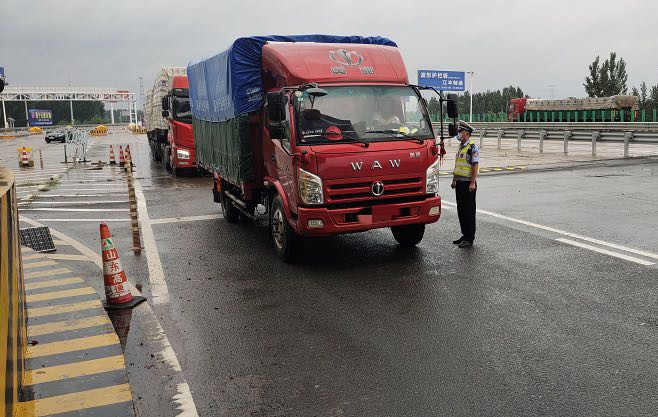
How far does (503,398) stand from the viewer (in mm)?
4109

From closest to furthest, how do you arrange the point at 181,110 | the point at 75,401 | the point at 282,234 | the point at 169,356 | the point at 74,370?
the point at 75,401 < the point at 74,370 < the point at 169,356 < the point at 282,234 < the point at 181,110

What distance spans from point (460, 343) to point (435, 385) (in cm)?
88

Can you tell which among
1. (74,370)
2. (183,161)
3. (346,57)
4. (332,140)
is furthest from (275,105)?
(183,161)

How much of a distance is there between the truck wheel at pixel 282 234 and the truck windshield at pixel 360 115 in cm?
114

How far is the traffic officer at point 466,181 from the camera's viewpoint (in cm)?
876

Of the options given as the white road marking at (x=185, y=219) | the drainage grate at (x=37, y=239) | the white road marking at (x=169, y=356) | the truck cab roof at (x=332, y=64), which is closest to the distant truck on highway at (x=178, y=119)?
the white road marking at (x=185, y=219)

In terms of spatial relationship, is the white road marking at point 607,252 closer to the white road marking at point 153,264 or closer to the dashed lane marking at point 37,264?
the white road marking at point 153,264

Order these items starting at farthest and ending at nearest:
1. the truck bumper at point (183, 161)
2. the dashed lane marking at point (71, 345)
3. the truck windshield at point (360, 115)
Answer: the truck bumper at point (183, 161)
the truck windshield at point (360, 115)
the dashed lane marking at point (71, 345)

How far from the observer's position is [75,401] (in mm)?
4188

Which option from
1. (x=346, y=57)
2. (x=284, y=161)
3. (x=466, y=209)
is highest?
(x=346, y=57)

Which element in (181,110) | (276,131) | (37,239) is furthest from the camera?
(181,110)

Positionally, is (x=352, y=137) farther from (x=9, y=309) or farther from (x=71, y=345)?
(x=9, y=309)

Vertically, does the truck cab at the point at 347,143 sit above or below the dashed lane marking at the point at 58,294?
above

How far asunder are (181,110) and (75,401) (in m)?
16.6
